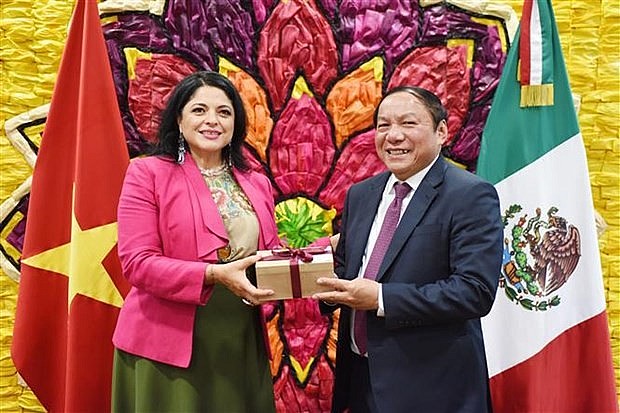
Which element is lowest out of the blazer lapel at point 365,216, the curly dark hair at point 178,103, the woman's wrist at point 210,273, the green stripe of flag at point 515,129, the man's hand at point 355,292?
the man's hand at point 355,292

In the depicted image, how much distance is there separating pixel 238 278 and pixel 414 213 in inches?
17.1

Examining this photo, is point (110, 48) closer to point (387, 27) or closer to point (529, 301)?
point (387, 27)

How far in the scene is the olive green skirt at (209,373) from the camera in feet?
5.41

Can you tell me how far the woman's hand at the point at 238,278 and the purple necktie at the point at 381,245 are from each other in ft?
0.80

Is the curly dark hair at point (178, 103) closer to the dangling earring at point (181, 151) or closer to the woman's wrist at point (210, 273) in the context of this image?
the dangling earring at point (181, 151)

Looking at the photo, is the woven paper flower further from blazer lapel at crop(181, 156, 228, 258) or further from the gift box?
the gift box

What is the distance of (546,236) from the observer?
2240mm

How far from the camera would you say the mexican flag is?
221cm

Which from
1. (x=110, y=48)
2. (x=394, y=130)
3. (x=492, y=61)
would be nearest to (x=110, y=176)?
(x=110, y=48)


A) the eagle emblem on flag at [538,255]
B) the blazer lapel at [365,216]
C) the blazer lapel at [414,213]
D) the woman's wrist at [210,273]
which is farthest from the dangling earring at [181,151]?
the eagle emblem on flag at [538,255]

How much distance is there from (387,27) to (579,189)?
34.5 inches

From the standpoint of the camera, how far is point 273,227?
1770mm

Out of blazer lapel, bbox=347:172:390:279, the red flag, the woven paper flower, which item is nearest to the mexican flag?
the woven paper flower

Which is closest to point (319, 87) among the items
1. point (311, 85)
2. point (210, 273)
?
point (311, 85)
